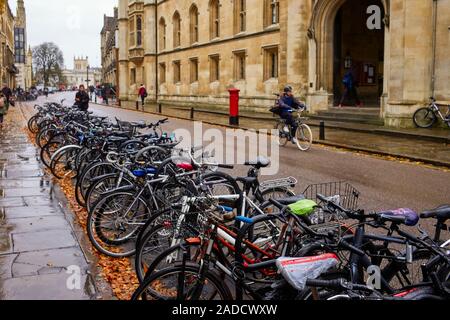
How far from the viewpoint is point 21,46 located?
97.9 m

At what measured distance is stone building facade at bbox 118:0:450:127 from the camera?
17172 mm

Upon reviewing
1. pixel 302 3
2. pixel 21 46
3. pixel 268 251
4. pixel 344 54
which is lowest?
pixel 268 251

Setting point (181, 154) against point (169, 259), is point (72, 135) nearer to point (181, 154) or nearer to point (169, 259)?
point (181, 154)

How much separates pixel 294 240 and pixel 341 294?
121 centimetres

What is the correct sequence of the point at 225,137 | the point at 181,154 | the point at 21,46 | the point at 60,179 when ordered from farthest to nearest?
the point at 21,46, the point at 225,137, the point at 60,179, the point at 181,154

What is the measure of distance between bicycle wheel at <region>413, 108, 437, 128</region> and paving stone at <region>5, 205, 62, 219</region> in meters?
12.9

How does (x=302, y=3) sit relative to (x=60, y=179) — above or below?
above

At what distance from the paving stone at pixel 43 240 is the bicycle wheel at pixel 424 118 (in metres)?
13.4

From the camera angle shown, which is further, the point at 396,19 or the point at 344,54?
the point at 344,54

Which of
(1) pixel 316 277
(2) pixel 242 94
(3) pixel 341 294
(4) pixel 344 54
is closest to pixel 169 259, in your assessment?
(1) pixel 316 277

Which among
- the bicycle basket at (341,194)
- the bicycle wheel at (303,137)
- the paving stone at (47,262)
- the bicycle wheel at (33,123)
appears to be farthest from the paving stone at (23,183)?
the bicycle wheel at (33,123)

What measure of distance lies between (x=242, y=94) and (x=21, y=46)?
260 ft

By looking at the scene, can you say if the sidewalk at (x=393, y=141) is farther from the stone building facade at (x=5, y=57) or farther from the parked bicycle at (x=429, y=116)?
the stone building facade at (x=5, y=57)

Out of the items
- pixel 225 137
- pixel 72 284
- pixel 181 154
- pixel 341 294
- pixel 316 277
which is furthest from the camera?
pixel 225 137
